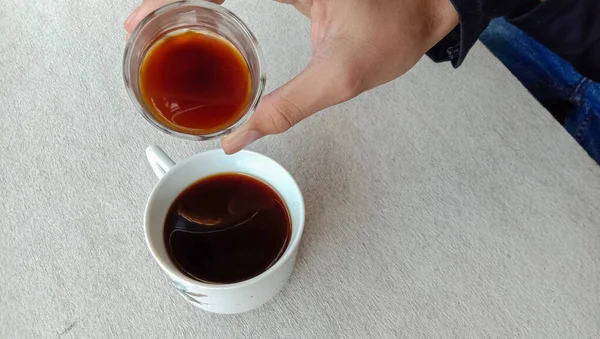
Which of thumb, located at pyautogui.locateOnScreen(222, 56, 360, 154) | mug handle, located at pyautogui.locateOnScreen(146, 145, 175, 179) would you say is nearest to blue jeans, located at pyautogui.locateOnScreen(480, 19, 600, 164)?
thumb, located at pyautogui.locateOnScreen(222, 56, 360, 154)

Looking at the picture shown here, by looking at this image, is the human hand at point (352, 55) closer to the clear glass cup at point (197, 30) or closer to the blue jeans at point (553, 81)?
the clear glass cup at point (197, 30)

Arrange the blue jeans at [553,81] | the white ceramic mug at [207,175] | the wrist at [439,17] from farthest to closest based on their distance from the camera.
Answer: the blue jeans at [553,81] < the wrist at [439,17] < the white ceramic mug at [207,175]

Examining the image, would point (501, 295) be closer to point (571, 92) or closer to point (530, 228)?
point (530, 228)

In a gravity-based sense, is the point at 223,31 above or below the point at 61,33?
above

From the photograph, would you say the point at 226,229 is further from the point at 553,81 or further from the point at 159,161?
the point at 553,81

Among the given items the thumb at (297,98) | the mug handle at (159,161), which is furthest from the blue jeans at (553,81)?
the mug handle at (159,161)

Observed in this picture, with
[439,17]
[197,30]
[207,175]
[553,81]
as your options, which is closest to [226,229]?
[207,175]

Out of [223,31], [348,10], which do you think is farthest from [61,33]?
[348,10]
